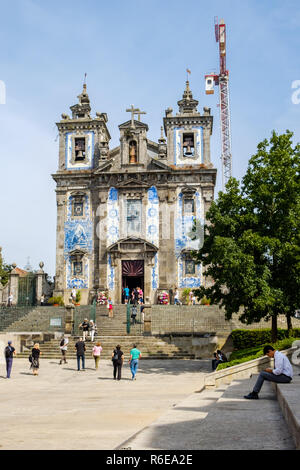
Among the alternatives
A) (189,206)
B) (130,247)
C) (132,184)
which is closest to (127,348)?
(130,247)

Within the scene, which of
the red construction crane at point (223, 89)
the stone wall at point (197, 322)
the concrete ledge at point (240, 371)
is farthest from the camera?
the red construction crane at point (223, 89)

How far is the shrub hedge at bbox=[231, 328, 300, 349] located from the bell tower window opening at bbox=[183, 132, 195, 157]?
16500 mm

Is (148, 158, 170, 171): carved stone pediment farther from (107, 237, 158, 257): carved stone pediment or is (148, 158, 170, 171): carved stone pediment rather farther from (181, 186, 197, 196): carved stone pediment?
(107, 237, 158, 257): carved stone pediment

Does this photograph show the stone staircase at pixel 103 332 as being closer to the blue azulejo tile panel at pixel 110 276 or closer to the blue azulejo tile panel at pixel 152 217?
the blue azulejo tile panel at pixel 110 276

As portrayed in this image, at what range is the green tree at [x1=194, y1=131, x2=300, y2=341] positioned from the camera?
20452 millimetres

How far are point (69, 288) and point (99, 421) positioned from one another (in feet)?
96.8

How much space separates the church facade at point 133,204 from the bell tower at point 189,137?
0.08 m

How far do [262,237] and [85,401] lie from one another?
10.2 meters

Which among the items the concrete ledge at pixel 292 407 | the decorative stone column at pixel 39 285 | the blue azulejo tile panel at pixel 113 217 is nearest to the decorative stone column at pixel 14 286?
the decorative stone column at pixel 39 285

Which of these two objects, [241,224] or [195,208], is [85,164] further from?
[241,224]

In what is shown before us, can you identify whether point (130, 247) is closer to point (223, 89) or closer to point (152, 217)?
point (152, 217)

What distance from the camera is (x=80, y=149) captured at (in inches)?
1639

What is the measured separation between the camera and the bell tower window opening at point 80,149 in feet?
136

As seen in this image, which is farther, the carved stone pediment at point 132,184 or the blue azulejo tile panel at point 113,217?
the carved stone pediment at point 132,184
